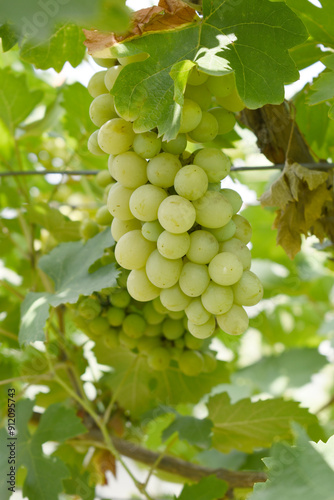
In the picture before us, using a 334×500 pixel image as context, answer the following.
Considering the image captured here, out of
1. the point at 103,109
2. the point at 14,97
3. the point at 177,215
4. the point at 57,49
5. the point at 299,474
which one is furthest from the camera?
the point at 14,97

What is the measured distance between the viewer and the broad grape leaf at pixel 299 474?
0.46 metres

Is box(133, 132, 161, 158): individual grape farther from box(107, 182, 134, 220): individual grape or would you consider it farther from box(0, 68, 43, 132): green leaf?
box(0, 68, 43, 132): green leaf

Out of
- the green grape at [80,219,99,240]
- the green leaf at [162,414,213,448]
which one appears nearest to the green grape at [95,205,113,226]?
the green grape at [80,219,99,240]

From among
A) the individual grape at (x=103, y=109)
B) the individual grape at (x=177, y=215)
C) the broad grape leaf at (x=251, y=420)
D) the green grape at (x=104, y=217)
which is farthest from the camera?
the broad grape leaf at (x=251, y=420)

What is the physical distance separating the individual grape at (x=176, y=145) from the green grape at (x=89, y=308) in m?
0.36

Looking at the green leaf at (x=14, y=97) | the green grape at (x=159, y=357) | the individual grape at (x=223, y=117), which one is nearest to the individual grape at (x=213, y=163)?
the individual grape at (x=223, y=117)

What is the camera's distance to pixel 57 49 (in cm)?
82

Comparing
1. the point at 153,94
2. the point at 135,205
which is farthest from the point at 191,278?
the point at 153,94

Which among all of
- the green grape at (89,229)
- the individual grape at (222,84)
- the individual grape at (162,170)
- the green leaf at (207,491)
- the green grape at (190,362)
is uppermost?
the individual grape at (222,84)

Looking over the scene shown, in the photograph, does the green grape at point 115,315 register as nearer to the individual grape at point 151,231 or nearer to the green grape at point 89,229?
the green grape at point 89,229

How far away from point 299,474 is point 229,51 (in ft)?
1.69

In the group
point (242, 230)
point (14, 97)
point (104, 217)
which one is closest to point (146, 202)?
point (242, 230)

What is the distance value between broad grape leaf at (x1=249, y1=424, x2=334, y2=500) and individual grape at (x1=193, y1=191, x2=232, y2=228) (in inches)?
10.1

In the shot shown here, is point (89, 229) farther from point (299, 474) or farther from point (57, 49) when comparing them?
point (299, 474)
